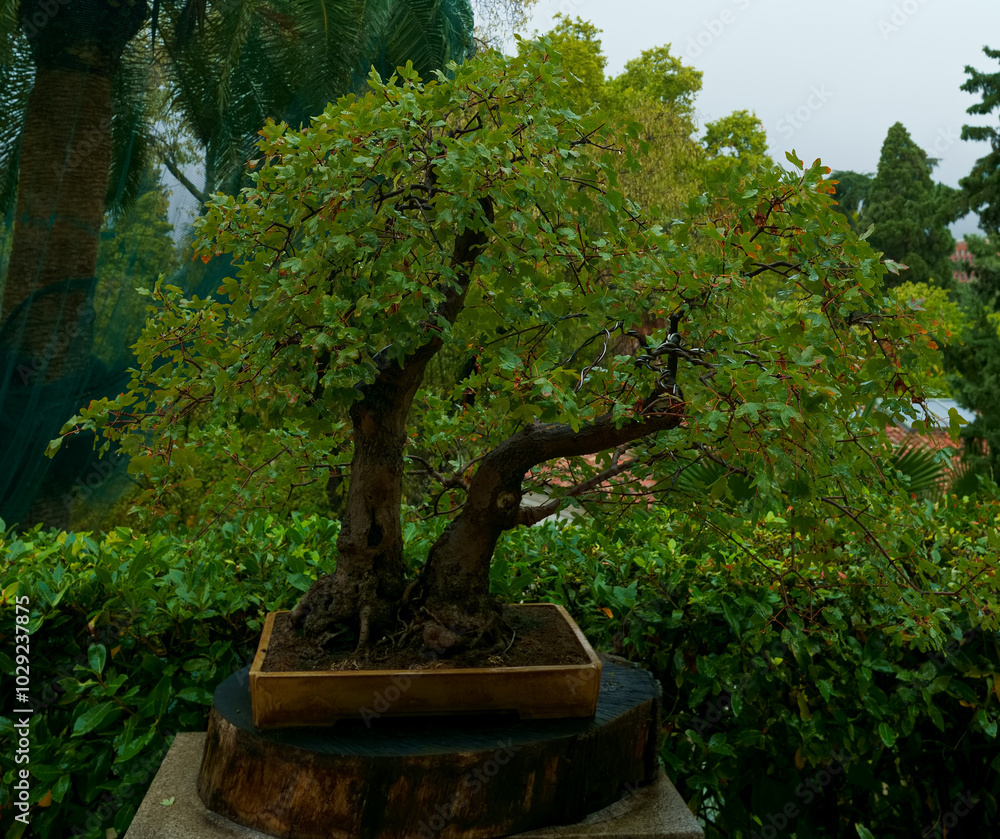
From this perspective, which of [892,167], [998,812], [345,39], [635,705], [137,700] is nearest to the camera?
[635,705]

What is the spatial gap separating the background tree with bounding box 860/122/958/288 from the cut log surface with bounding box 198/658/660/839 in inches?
1241

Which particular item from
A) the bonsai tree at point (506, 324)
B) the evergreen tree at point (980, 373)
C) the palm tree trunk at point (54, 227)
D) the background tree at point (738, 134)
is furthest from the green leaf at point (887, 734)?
the background tree at point (738, 134)

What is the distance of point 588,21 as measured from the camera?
67.9ft

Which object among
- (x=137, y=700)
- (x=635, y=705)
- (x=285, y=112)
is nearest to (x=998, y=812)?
(x=635, y=705)

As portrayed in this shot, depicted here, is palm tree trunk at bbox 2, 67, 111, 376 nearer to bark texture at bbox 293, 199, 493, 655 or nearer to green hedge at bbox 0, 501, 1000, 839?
green hedge at bbox 0, 501, 1000, 839

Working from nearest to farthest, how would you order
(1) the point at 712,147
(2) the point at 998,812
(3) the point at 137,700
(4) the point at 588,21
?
(3) the point at 137,700 < (2) the point at 998,812 < (4) the point at 588,21 < (1) the point at 712,147

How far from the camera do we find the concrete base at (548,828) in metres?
1.77

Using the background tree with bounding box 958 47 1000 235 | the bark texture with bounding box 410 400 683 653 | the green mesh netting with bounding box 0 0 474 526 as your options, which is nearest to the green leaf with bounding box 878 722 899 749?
the bark texture with bounding box 410 400 683 653

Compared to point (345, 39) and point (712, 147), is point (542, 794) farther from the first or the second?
point (712, 147)

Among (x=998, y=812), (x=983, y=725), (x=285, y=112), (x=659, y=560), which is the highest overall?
(x=285, y=112)

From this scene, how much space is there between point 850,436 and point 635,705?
32.4 inches

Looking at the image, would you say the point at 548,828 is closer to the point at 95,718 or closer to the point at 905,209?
the point at 95,718

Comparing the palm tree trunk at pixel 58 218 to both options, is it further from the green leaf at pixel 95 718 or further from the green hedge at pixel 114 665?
the green leaf at pixel 95 718

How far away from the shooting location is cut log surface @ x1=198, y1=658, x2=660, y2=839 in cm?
171
